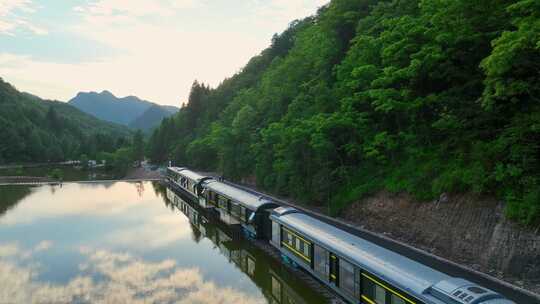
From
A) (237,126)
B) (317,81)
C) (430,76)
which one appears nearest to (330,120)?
(430,76)

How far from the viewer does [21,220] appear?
40312 mm

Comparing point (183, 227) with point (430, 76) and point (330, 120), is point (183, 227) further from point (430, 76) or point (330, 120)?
point (430, 76)

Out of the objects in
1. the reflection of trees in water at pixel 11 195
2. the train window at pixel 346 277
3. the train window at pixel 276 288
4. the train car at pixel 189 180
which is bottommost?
the train window at pixel 276 288

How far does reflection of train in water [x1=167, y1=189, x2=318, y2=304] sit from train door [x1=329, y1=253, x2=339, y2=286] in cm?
210

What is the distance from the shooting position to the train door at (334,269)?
17734mm

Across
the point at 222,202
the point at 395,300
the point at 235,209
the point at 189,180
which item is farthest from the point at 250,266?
the point at 189,180

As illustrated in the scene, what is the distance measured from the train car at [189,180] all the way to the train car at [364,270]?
82.1ft

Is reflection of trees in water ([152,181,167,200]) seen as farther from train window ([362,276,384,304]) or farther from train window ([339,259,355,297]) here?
train window ([362,276,384,304])

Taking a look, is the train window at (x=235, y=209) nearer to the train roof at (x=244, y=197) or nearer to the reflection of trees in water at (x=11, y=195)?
the train roof at (x=244, y=197)

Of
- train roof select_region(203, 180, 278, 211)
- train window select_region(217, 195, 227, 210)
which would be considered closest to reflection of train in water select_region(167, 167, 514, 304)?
train roof select_region(203, 180, 278, 211)

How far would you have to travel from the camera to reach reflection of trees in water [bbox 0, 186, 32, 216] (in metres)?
48.8

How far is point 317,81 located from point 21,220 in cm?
3626

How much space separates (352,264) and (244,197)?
17243 mm

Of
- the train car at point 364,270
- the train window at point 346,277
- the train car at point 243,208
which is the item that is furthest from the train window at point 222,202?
the train window at point 346,277
